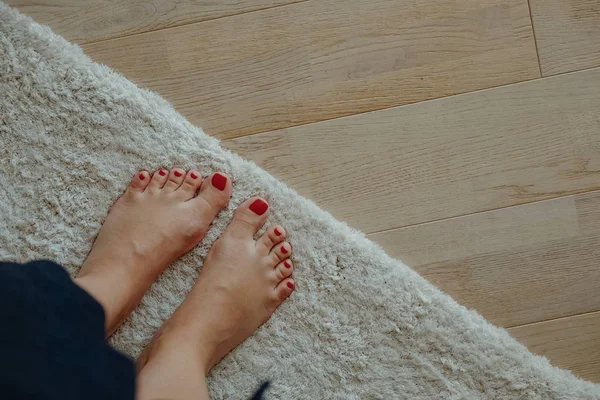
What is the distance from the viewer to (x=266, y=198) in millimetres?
820

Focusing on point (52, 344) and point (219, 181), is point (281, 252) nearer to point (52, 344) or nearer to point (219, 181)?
point (219, 181)

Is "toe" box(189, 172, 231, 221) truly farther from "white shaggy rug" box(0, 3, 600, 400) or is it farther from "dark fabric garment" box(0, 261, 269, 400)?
"dark fabric garment" box(0, 261, 269, 400)

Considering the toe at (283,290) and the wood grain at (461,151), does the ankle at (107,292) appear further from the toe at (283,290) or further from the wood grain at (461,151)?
the wood grain at (461,151)

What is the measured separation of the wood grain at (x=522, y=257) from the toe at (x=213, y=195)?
30cm

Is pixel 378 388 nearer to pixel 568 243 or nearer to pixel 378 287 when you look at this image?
pixel 378 287

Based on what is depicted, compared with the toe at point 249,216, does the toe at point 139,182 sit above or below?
above

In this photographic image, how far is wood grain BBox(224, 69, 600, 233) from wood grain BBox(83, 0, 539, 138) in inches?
1.2

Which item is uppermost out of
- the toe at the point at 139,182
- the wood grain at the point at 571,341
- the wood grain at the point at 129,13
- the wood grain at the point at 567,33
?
the wood grain at the point at 129,13

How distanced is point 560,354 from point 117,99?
0.84 meters

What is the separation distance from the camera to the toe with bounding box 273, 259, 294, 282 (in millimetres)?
816

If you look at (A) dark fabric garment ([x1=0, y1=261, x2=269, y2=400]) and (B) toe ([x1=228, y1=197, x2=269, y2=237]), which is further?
(B) toe ([x1=228, y1=197, x2=269, y2=237])

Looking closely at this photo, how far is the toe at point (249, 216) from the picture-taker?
81 centimetres

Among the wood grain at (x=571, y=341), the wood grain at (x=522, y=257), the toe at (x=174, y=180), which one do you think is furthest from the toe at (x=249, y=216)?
the wood grain at (x=571, y=341)

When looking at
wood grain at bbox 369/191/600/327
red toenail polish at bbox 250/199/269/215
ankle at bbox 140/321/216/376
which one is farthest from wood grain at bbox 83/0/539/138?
ankle at bbox 140/321/216/376
